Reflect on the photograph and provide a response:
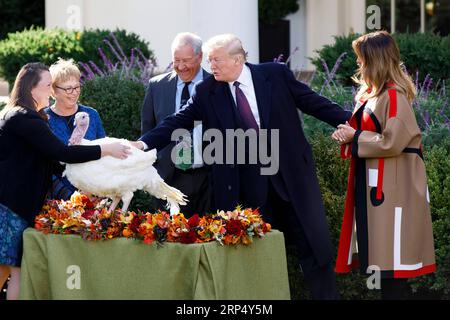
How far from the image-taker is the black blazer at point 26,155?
19.2ft

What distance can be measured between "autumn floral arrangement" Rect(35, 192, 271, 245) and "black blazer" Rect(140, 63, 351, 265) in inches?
15.5

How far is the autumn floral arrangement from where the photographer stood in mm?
5555

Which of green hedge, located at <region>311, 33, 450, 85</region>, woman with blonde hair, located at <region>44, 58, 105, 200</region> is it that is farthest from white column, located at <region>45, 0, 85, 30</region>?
woman with blonde hair, located at <region>44, 58, 105, 200</region>

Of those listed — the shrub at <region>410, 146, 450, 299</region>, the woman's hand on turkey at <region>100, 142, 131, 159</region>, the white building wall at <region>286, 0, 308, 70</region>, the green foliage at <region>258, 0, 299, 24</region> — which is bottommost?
the shrub at <region>410, 146, 450, 299</region>

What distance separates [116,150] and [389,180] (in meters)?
1.61

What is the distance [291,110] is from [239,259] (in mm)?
1143

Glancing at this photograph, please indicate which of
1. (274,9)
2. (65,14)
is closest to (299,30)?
(274,9)

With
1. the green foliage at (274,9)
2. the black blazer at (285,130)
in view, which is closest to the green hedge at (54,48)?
the green foliage at (274,9)

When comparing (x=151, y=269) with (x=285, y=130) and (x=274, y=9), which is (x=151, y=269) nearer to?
(x=285, y=130)

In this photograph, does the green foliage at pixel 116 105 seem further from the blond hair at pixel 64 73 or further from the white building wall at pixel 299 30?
the white building wall at pixel 299 30

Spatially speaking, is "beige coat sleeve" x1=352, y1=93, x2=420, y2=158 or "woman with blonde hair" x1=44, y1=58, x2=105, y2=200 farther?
"woman with blonde hair" x1=44, y1=58, x2=105, y2=200

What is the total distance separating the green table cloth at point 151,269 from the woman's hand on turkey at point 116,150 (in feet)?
1.60

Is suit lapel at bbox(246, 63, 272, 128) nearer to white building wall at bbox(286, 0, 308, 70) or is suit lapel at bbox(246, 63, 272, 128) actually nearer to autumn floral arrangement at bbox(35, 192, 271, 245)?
autumn floral arrangement at bbox(35, 192, 271, 245)

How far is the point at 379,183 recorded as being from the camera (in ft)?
19.4
